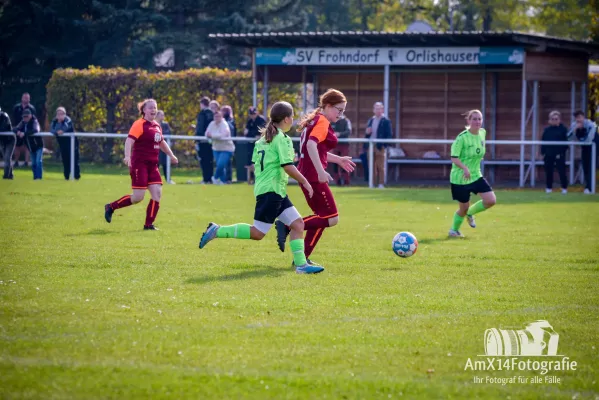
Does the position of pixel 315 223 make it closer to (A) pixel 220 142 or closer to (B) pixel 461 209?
(B) pixel 461 209

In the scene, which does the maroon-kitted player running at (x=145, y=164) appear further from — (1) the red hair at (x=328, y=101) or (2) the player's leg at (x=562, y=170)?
(2) the player's leg at (x=562, y=170)

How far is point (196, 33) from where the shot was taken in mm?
44250

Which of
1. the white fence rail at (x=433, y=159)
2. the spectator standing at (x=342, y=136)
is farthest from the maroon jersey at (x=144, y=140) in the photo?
the spectator standing at (x=342, y=136)

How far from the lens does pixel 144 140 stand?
14.4 m

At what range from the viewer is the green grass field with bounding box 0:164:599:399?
226 inches

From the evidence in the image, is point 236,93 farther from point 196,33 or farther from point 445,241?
point 445,241

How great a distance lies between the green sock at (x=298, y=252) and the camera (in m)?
10.2

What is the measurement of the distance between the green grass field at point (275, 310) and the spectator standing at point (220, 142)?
388 inches

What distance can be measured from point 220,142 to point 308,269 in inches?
601

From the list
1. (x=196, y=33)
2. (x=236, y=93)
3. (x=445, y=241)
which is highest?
(x=196, y=33)

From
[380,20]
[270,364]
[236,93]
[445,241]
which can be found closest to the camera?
[270,364]

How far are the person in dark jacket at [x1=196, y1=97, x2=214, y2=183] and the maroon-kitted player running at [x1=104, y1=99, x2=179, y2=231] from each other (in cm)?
1105

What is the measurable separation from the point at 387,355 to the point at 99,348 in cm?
187

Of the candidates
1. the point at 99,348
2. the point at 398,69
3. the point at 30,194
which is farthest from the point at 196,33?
the point at 99,348
